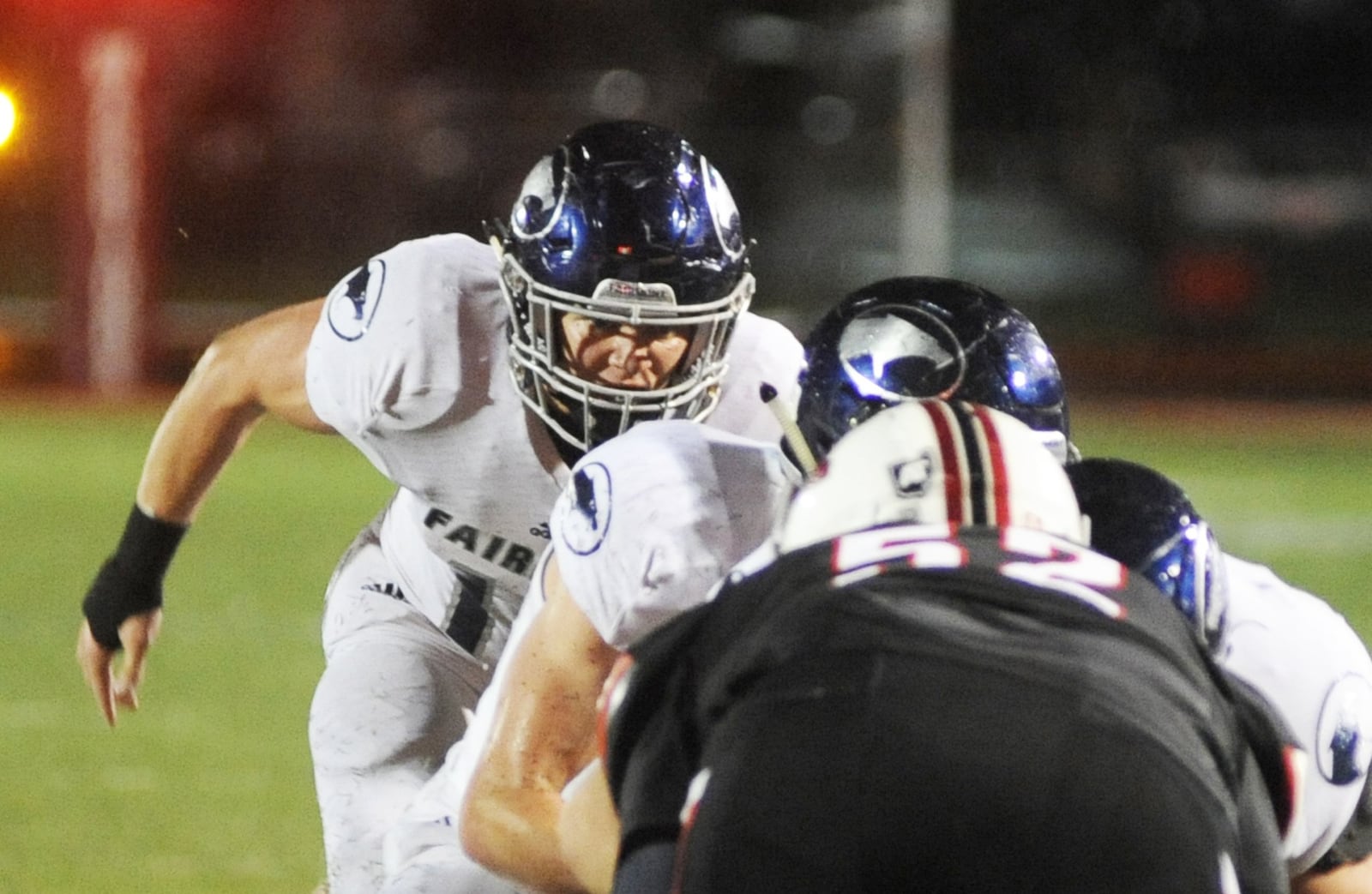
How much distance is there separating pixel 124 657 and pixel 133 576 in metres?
0.13

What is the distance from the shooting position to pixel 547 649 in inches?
85.0

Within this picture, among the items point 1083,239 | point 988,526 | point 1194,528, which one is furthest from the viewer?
point 1083,239

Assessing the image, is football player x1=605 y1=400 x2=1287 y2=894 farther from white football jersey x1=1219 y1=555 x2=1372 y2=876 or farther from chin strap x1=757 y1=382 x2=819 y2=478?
chin strap x1=757 y1=382 x2=819 y2=478

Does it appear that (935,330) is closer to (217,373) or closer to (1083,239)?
(217,373)

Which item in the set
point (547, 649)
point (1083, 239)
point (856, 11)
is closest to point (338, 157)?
point (856, 11)

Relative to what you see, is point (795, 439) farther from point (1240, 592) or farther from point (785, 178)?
point (785, 178)

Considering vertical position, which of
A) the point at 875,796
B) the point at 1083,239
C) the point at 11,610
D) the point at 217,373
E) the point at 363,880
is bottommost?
the point at 1083,239

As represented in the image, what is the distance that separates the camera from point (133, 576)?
3.34m

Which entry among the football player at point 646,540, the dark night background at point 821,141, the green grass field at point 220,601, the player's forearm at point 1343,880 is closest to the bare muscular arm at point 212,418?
the green grass field at point 220,601

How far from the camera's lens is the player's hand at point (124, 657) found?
11.0 feet

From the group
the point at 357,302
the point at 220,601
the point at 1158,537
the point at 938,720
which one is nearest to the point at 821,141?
the point at 220,601

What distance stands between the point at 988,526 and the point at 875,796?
0.25 metres

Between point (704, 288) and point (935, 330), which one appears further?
point (704, 288)

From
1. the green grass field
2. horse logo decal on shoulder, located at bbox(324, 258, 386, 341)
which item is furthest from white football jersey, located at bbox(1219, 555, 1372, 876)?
the green grass field
